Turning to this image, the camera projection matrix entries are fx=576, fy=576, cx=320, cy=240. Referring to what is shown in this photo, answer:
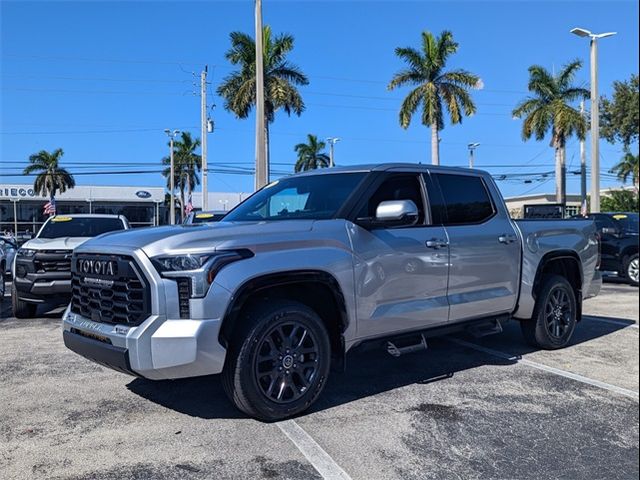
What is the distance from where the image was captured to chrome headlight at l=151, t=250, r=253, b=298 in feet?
12.9

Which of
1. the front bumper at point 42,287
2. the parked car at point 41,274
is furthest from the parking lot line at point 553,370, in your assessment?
the front bumper at point 42,287

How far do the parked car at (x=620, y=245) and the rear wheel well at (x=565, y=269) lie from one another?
7864 mm

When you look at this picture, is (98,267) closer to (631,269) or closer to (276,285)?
(276,285)

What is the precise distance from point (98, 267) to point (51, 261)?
5240 millimetres

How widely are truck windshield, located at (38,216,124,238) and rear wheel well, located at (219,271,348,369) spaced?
6774mm

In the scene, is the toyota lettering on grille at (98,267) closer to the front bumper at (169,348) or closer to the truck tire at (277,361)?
the front bumper at (169,348)

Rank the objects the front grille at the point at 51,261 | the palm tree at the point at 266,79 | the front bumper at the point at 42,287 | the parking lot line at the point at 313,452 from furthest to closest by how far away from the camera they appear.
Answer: the palm tree at the point at 266,79
the front grille at the point at 51,261
the front bumper at the point at 42,287
the parking lot line at the point at 313,452

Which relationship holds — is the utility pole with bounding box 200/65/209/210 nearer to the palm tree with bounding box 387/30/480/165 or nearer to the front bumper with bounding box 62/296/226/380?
the palm tree with bounding box 387/30/480/165

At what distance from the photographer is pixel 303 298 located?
4.66m

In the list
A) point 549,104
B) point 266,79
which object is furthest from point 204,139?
point 549,104

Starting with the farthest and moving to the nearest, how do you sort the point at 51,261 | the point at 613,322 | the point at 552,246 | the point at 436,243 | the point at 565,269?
the point at 51,261 < the point at 613,322 < the point at 565,269 < the point at 552,246 < the point at 436,243

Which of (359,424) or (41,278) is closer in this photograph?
(359,424)

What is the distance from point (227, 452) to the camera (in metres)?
3.80

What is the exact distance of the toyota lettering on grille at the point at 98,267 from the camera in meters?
4.23
